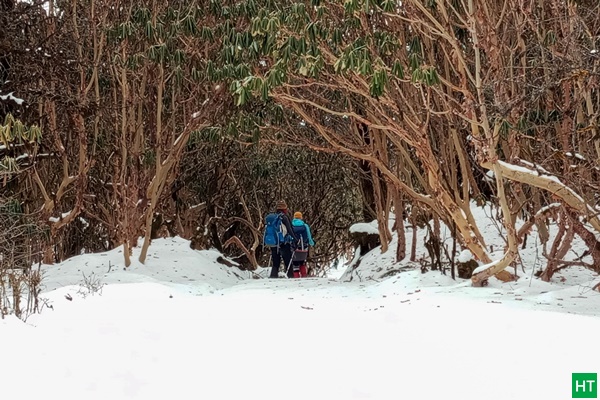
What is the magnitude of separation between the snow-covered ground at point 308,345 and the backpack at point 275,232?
6.48 m

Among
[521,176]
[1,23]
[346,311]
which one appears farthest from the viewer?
[1,23]

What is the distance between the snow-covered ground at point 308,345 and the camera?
15.6 feet

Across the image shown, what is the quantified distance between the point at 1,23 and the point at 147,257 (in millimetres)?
5922

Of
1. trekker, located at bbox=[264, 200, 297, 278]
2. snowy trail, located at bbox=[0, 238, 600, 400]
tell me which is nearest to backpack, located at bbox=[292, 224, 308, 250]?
trekker, located at bbox=[264, 200, 297, 278]

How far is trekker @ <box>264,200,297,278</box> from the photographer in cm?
1642

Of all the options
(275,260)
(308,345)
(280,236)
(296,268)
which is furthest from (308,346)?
(275,260)

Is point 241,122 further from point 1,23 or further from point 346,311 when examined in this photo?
point 346,311

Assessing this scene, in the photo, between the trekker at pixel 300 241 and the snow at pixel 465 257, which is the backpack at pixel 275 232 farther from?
the snow at pixel 465 257

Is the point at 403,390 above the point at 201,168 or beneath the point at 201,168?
beneath

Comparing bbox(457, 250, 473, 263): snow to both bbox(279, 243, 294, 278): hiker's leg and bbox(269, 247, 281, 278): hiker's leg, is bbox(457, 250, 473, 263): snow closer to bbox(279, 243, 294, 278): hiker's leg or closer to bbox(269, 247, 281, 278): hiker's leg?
bbox(279, 243, 294, 278): hiker's leg

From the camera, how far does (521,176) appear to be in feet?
29.5

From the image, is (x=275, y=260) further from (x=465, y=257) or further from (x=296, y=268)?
(x=465, y=257)

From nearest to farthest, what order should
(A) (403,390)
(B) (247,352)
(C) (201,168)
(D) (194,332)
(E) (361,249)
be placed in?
1. (A) (403,390)
2. (B) (247,352)
3. (D) (194,332)
4. (E) (361,249)
5. (C) (201,168)

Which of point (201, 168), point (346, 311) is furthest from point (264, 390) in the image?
point (201, 168)
